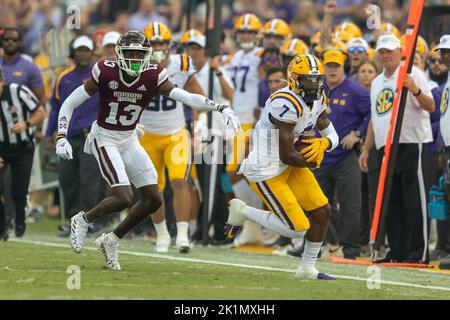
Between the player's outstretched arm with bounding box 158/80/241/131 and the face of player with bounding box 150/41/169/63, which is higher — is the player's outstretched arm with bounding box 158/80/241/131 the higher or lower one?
the lower one

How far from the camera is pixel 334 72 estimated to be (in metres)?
11.9

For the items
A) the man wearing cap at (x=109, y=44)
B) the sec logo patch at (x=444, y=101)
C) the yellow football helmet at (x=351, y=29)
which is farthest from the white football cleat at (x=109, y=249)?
the yellow football helmet at (x=351, y=29)

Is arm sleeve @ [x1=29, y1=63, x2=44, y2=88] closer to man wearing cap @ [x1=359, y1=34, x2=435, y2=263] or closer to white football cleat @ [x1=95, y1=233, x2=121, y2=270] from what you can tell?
man wearing cap @ [x1=359, y1=34, x2=435, y2=263]

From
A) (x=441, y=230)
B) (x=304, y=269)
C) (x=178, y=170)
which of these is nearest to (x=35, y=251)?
(x=178, y=170)

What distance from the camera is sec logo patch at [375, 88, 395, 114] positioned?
11.4m

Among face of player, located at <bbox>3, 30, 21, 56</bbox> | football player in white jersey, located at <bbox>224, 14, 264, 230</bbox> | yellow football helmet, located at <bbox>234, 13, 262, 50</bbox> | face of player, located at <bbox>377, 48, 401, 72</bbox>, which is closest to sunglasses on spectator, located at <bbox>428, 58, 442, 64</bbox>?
face of player, located at <bbox>377, 48, 401, 72</bbox>

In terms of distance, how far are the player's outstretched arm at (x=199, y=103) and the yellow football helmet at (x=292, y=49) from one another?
332 cm

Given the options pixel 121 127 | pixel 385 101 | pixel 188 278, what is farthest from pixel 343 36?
pixel 188 278

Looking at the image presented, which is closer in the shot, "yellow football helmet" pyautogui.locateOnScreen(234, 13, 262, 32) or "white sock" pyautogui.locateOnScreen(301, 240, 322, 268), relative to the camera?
"white sock" pyautogui.locateOnScreen(301, 240, 322, 268)

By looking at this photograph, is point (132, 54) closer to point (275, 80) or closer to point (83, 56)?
point (275, 80)

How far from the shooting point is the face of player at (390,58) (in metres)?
11.5

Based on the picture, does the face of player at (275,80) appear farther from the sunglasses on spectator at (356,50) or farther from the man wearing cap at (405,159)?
the man wearing cap at (405,159)

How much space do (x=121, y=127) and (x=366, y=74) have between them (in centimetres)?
359
